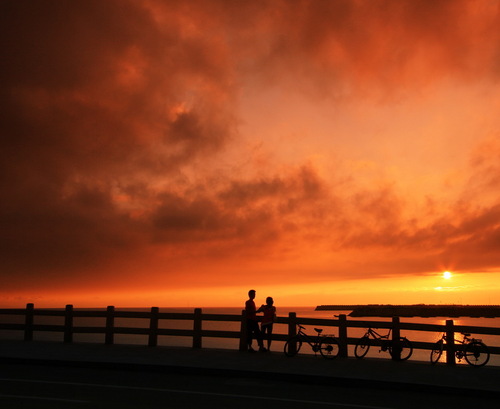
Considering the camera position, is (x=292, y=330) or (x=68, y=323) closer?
(x=292, y=330)

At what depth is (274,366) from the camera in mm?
14672

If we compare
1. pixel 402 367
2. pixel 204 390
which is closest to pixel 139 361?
pixel 204 390

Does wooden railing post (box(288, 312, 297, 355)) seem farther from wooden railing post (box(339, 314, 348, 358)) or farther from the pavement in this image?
wooden railing post (box(339, 314, 348, 358))

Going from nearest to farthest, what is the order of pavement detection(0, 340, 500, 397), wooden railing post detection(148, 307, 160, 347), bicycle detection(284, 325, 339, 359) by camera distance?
pavement detection(0, 340, 500, 397)
bicycle detection(284, 325, 339, 359)
wooden railing post detection(148, 307, 160, 347)

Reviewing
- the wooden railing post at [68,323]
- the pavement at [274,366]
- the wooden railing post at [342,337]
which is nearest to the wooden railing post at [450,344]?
the pavement at [274,366]

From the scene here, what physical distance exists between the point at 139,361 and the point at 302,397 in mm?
5865

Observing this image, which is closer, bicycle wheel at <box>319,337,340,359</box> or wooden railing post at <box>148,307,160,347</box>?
bicycle wheel at <box>319,337,340,359</box>

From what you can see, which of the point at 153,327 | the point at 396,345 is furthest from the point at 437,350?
the point at 153,327

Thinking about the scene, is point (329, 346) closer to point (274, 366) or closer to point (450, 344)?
point (274, 366)

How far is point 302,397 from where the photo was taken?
10.8 m

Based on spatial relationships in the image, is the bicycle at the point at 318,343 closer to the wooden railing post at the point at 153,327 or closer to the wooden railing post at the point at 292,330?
the wooden railing post at the point at 292,330

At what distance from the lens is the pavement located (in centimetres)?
1243

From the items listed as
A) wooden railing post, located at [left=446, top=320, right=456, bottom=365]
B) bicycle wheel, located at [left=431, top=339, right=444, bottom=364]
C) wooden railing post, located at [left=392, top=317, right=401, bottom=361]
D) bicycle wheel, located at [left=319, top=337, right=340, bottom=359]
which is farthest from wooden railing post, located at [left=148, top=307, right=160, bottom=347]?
wooden railing post, located at [left=446, top=320, right=456, bottom=365]

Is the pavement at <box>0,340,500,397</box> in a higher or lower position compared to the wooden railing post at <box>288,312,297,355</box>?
lower
